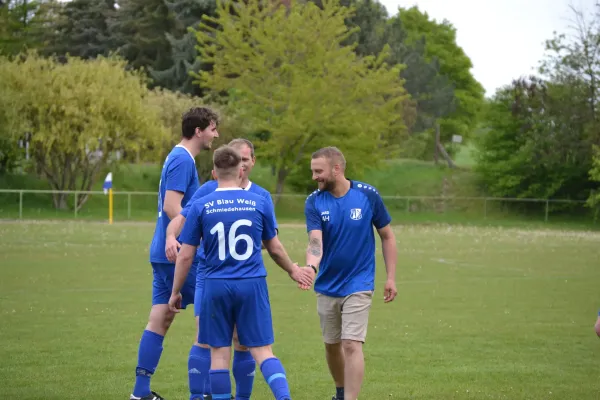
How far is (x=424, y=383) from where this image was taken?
367 inches

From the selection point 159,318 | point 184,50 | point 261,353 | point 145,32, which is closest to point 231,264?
point 261,353

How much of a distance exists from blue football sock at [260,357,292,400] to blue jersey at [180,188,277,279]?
2.02 feet

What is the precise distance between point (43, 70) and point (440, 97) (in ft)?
125

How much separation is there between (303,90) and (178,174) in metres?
41.8

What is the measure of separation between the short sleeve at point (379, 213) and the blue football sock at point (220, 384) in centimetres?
193

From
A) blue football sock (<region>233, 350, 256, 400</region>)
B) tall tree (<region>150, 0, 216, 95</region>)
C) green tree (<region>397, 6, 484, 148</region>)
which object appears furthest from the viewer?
green tree (<region>397, 6, 484, 148</region>)

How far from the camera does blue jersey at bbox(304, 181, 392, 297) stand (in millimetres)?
8203

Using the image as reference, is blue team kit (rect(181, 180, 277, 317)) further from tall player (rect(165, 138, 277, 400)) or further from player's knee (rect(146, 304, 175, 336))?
player's knee (rect(146, 304, 175, 336))

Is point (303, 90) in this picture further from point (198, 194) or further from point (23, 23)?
point (198, 194)

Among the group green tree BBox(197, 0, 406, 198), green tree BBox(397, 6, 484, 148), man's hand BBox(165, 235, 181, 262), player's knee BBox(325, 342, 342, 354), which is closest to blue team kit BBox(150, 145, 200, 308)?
man's hand BBox(165, 235, 181, 262)

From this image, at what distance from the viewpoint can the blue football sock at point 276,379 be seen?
272 inches

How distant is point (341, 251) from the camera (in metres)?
8.21

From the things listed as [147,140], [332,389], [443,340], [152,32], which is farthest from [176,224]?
[152,32]

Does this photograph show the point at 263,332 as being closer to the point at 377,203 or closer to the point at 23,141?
the point at 377,203
